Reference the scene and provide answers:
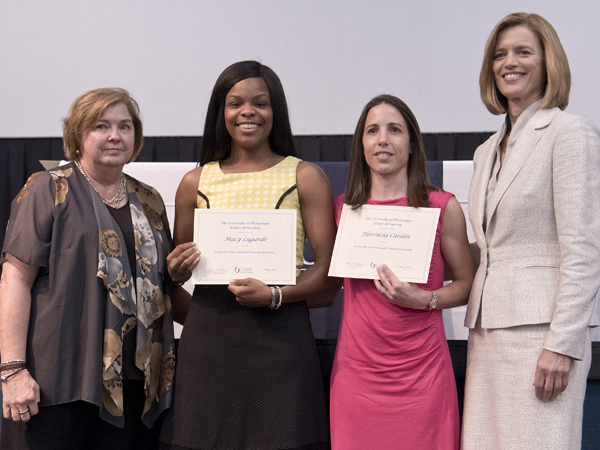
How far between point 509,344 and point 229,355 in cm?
Answer: 78

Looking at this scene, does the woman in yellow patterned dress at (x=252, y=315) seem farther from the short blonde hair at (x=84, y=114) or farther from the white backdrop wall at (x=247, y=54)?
the white backdrop wall at (x=247, y=54)

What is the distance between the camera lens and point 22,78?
560cm

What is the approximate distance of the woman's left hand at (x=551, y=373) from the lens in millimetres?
1264

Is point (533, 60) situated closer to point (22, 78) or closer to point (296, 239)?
point (296, 239)

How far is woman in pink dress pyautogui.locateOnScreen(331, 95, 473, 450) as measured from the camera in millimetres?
1410

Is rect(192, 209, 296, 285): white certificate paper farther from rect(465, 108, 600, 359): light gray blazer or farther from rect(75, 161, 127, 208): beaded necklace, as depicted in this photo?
rect(465, 108, 600, 359): light gray blazer

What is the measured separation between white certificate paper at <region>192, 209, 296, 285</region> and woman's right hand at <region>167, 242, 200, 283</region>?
2 cm

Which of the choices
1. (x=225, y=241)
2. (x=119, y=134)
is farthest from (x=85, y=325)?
(x=119, y=134)

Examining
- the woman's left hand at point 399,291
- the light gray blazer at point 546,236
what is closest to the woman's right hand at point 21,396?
the woman's left hand at point 399,291

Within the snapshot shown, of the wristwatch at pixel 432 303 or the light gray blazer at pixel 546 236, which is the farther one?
the wristwatch at pixel 432 303

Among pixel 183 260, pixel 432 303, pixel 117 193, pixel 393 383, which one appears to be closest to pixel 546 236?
pixel 432 303

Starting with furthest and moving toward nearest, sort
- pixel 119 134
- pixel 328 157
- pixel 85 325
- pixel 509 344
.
Answer: pixel 328 157, pixel 119 134, pixel 85 325, pixel 509 344

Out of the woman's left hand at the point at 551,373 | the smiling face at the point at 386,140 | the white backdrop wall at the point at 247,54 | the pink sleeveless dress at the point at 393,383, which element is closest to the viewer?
the woman's left hand at the point at 551,373

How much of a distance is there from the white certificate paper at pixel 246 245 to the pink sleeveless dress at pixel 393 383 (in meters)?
0.28
